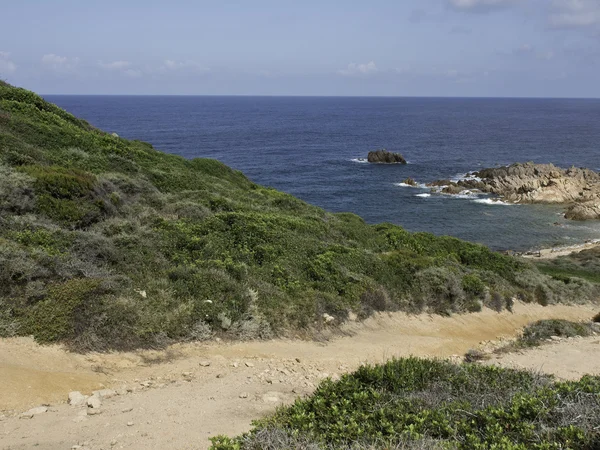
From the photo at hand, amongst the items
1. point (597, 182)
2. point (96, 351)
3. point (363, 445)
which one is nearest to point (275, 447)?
point (363, 445)

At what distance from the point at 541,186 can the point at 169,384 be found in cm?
5766

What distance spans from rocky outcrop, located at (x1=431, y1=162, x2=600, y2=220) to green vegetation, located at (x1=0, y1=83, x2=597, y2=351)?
A: 33.8m

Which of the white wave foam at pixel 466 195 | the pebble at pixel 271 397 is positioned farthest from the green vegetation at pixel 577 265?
the pebble at pixel 271 397

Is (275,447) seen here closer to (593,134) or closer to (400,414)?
(400,414)

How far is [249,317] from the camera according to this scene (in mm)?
11453

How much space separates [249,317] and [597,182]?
197ft

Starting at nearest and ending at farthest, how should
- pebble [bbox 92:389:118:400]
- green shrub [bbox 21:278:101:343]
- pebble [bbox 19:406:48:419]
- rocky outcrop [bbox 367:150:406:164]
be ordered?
1. pebble [bbox 19:406:48:419]
2. pebble [bbox 92:389:118:400]
3. green shrub [bbox 21:278:101:343]
4. rocky outcrop [bbox 367:150:406:164]

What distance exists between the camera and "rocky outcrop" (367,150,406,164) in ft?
247

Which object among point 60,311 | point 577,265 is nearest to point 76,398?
point 60,311

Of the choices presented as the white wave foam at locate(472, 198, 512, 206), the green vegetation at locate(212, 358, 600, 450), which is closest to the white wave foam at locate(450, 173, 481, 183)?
the white wave foam at locate(472, 198, 512, 206)

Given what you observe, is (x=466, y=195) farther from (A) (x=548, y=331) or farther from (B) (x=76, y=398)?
(B) (x=76, y=398)

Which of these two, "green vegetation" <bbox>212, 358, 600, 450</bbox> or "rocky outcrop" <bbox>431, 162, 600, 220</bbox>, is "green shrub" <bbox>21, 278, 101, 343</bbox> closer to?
"green vegetation" <bbox>212, 358, 600, 450</bbox>

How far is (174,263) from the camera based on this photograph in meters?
12.9

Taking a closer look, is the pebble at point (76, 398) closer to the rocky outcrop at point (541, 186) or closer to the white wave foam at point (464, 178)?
the rocky outcrop at point (541, 186)
